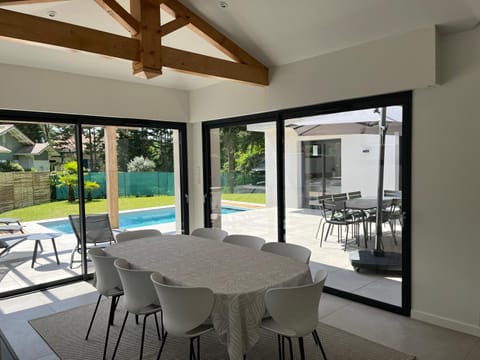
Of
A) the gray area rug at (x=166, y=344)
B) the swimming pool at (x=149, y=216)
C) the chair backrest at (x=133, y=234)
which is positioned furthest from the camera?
the swimming pool at (x=149, y=216)

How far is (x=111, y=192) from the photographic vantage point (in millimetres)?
5238

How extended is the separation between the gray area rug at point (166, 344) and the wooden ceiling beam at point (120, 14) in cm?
280

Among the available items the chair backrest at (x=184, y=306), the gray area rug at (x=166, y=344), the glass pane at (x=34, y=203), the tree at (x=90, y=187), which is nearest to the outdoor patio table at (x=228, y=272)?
the chair backrest at (x=184, y=306)

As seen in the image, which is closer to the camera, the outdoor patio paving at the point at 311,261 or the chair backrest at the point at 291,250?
the chair backrest at the point at 291,250

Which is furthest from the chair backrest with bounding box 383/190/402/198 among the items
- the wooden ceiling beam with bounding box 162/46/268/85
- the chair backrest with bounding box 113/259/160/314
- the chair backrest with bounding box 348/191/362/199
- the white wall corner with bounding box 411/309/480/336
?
the chair backrest with bounding box 113/259/160/314

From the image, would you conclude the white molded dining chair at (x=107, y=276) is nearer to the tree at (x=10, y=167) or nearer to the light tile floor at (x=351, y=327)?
the light tile floor at (x=351, y=327)

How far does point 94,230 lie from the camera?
16.4 feet

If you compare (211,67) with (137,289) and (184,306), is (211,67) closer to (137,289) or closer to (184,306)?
(137,289)

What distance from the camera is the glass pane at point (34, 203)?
4.39m

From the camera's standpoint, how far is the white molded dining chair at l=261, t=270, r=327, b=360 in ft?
7.22

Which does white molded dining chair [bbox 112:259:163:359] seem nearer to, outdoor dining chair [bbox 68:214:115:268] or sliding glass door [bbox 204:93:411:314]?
sliding glass door [bbox 204:93:411:314]

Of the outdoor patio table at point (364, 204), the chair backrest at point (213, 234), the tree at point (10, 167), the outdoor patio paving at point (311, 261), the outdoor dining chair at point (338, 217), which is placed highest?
the tree at point (10, 167)

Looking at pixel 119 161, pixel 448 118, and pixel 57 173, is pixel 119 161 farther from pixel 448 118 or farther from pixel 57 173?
pixel 448 118

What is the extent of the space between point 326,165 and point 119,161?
300 centimetres
